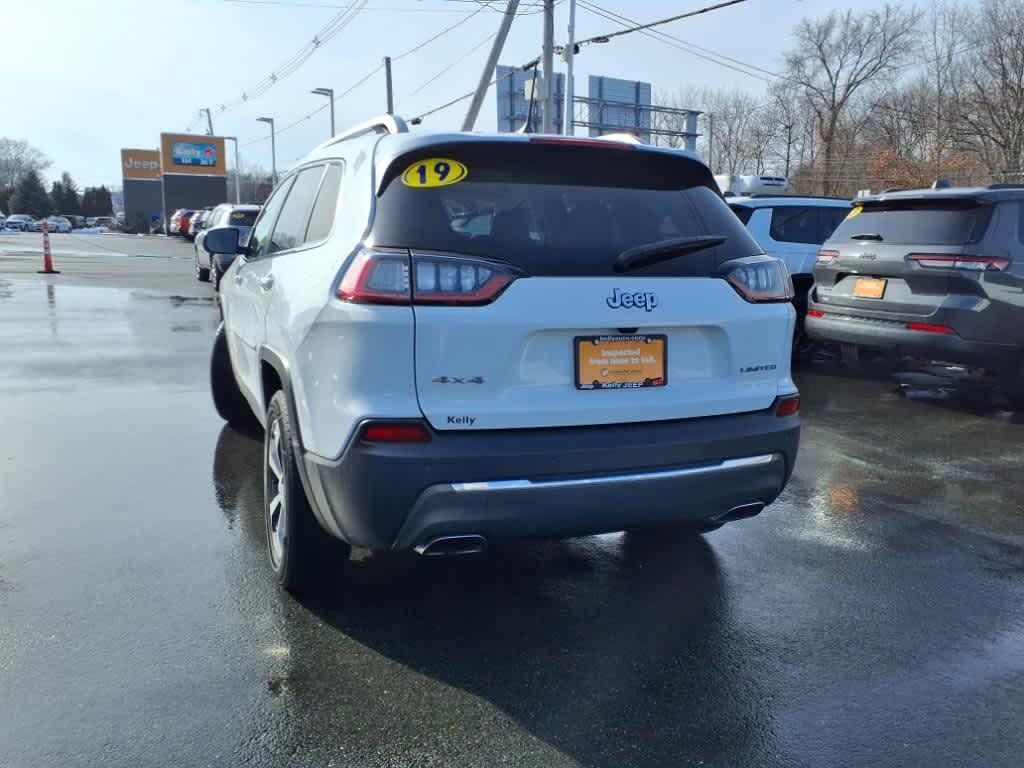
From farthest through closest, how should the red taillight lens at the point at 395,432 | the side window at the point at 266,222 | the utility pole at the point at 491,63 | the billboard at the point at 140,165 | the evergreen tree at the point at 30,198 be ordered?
the evergreen tree at the point at 30,198, the billboard at the point at 140,165, the utility pole at the point at 491,63, the side window at the point at 266,222, the red taillight lens at the point at 395,432

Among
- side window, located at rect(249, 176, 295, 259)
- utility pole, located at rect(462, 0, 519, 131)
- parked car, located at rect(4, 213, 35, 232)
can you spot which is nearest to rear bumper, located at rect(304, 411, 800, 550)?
side window, located at rect(249, 176, 295, 259)

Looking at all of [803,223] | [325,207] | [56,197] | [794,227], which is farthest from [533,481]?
[56,197]

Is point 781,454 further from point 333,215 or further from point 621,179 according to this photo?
point 333,215

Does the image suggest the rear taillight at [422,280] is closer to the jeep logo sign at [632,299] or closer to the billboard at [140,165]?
the jeep logo sign at [632,299]

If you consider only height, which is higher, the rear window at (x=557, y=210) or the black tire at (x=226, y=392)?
the rear window at (x=557, y=210)

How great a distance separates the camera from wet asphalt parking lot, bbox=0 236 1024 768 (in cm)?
263

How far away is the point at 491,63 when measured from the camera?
19.9 metres

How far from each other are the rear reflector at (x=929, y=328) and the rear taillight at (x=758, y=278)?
419 cm

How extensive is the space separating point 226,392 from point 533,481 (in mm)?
3988

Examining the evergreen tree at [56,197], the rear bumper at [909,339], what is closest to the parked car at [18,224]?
the evergreen tree at [56,197]

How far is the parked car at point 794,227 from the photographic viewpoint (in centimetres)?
955

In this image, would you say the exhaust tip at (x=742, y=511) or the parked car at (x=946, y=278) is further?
the parked car at (x=946, y=278)

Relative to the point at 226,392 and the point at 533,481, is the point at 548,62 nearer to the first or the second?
the point at 226,392

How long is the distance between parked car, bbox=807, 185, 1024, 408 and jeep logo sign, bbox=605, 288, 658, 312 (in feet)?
16.1
